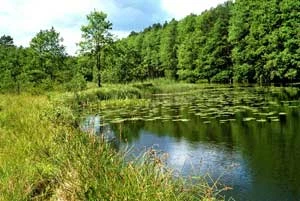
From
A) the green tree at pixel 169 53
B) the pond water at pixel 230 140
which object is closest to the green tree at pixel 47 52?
the pond water at pixel 230 140

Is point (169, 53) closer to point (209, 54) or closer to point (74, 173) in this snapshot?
point (209, 54)

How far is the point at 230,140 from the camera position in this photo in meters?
13.1

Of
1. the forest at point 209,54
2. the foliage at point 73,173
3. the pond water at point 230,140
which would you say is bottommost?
the pond water at point 230,140

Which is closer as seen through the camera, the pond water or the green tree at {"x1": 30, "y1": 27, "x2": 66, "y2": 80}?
the pond water

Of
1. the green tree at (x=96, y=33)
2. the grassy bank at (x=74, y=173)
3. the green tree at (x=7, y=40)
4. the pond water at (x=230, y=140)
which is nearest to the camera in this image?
the grassy bank at (x=74, y=173)

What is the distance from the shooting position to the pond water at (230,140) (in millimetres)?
8469

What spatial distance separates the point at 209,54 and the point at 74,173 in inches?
1964

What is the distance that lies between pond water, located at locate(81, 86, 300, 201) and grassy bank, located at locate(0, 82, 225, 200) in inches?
19.3

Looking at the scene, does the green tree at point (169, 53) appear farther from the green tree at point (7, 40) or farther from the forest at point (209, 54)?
the green tree at point (7, 40)

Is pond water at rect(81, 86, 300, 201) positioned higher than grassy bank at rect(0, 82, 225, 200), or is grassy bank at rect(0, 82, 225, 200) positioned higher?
grassy bank at rect(0, 82, 225, 200)

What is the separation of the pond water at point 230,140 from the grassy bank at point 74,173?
49 centimetres

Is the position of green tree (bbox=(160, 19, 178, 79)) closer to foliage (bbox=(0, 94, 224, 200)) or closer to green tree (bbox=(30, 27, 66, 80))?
green tree (bbox=(30, 27, 66, 80))

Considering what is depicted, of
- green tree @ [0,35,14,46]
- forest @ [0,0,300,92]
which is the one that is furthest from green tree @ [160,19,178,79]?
green tree @ [0,35,14,46]

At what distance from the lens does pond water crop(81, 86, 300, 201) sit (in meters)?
8.47
